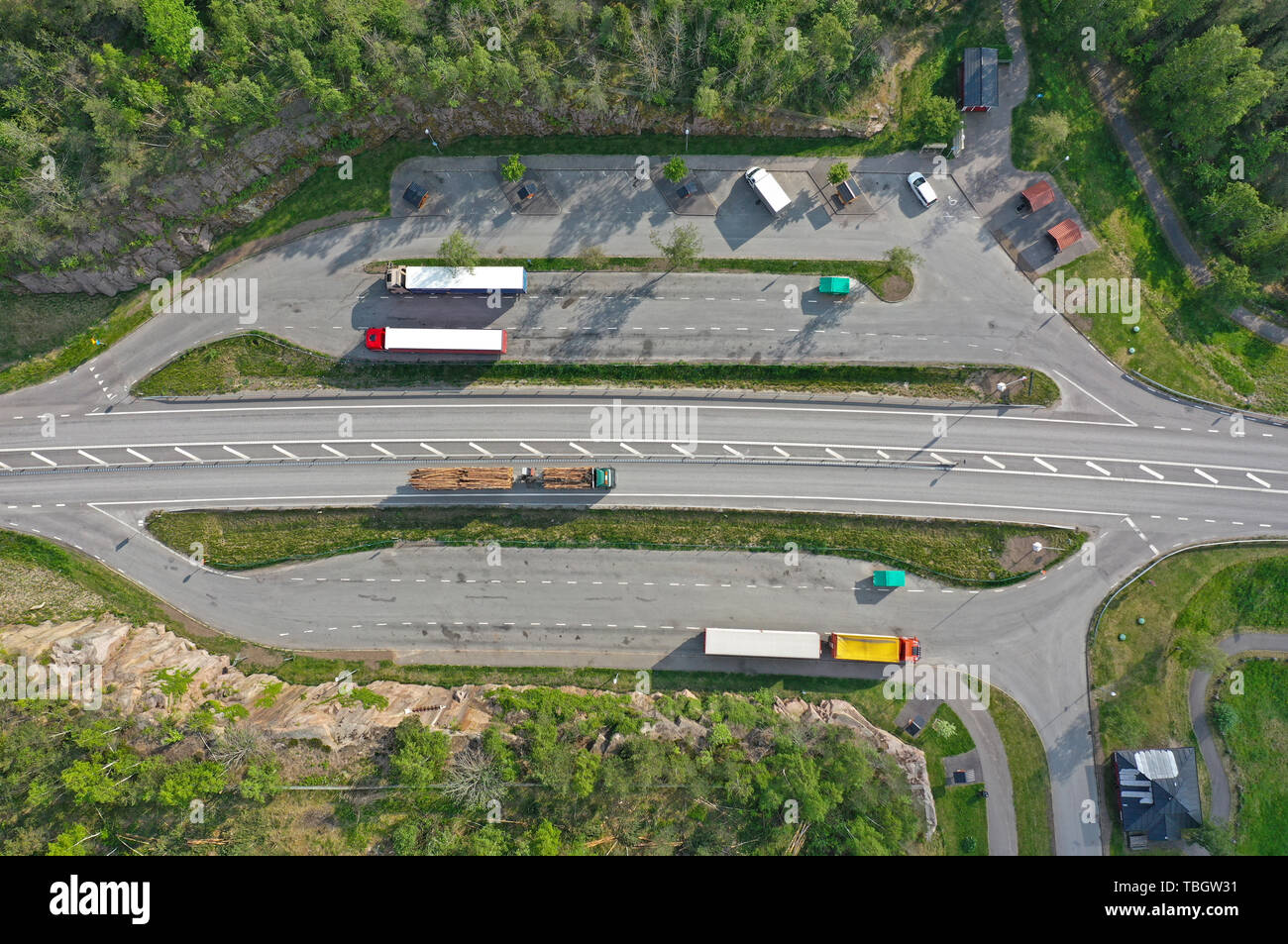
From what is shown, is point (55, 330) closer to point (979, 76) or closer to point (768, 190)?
point (768, 190)

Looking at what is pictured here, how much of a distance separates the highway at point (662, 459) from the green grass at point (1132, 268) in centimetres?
238

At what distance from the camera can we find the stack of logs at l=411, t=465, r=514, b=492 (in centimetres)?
4988

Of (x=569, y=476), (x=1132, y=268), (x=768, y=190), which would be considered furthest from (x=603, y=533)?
(x=1132, y=268)

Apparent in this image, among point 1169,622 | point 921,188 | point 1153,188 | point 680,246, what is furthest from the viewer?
point 1153,188

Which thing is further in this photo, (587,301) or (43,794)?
(587,301)

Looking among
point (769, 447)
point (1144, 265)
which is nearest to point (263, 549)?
point (769, 447)

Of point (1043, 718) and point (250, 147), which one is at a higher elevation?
point (250, 147)

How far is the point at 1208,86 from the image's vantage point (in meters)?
49.2

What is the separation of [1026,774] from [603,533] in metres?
37.9

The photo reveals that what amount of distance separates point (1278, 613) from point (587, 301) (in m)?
60.1

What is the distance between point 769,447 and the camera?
169ft

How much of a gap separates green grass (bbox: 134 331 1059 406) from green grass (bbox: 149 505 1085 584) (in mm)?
10178

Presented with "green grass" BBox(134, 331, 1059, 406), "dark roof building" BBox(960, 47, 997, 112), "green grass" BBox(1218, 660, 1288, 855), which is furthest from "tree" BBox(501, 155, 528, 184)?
"green grass" BBox(1218, 660, 1288, 855)

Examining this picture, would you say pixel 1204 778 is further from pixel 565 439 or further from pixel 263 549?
pixel 263 549
